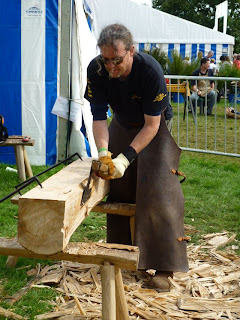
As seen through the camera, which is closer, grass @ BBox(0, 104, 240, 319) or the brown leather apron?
grass @ BBox(0, 104, 240, 319)

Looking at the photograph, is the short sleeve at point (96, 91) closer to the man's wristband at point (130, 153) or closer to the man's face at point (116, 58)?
the man's face at point (116, 58)

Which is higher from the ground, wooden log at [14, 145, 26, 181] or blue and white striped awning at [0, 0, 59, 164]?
blue and white striped awning at [0, 0, 59, 164]

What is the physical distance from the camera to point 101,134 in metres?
3.54

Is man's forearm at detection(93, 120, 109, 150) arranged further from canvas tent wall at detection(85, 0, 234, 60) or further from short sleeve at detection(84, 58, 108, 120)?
canvas tent wall at detection(85, 0, 234, 60)

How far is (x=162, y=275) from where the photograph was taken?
3654mm

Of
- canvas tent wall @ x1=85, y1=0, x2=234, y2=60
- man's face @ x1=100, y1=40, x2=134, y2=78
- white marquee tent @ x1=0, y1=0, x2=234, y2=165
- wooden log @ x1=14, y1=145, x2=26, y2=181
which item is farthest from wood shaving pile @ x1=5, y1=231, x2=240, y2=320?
canvas tent wall @ x1=85, y1=0, x2=234, y2=60

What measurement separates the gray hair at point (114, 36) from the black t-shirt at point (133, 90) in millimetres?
283

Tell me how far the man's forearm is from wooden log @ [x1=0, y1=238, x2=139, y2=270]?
96 cm

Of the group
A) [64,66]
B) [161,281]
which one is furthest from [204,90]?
[161,281]

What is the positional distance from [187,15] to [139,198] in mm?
56874

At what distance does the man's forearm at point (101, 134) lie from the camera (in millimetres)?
3482

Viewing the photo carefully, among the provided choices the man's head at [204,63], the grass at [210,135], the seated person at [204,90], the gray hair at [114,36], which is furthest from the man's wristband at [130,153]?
A: the man's head at [204,63]

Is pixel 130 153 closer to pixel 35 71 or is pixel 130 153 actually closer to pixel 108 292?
pixel 108 292

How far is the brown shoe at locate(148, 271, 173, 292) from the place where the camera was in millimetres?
3617
